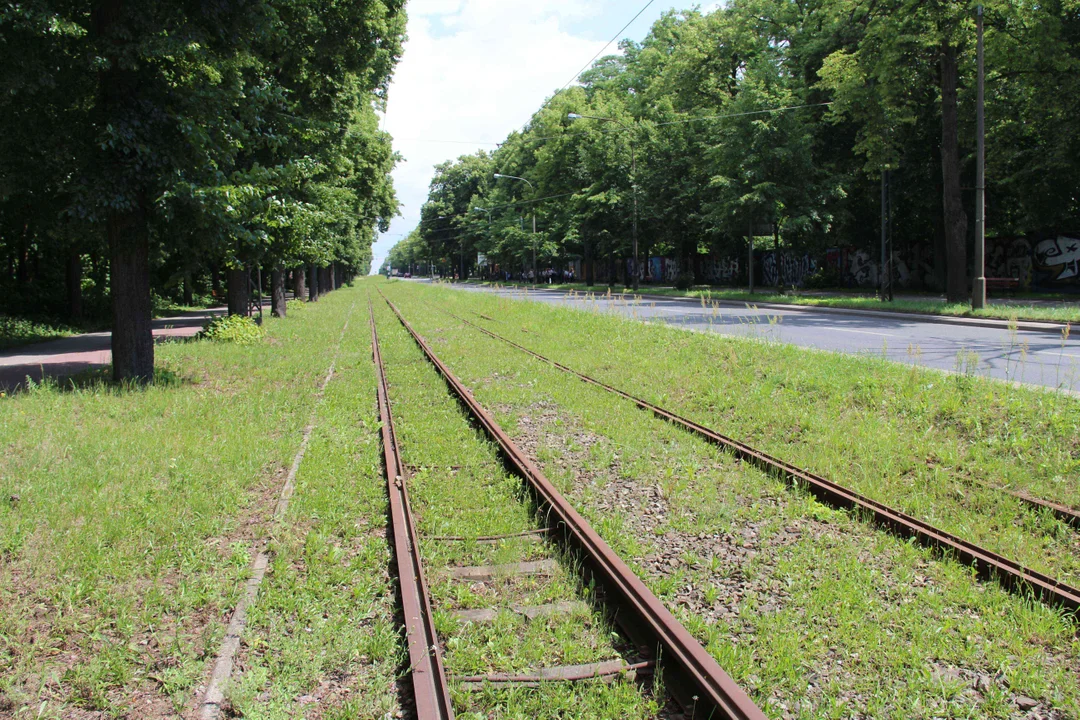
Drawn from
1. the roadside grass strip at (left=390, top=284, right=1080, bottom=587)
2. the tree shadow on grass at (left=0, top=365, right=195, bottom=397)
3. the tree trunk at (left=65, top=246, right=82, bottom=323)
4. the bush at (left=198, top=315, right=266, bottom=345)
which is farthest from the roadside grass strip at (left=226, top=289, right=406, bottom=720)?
the tree trunk at (left=65, top=246, right=82, bottom=323)

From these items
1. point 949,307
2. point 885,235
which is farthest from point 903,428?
point 885,235

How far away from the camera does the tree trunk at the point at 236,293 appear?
19391 millimetres

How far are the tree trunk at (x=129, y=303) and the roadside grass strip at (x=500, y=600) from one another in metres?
6.19

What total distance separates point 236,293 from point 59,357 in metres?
4.77

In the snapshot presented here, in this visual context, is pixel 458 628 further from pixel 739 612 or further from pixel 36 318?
pixel 36 318

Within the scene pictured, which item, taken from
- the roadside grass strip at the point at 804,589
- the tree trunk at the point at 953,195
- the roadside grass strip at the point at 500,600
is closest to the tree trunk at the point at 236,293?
the roadside grass strip at the point at 804,589

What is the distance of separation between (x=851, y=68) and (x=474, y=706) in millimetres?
27514

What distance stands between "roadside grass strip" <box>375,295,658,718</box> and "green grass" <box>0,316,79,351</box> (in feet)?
54.9

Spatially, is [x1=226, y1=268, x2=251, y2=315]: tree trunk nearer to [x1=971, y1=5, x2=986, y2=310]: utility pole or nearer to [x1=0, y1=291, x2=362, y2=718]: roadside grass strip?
[x1=0, y1=291, x2=362, y2=718]: roadside grass strip

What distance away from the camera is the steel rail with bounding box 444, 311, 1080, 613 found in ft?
13.2

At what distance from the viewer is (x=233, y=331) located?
58.0ft

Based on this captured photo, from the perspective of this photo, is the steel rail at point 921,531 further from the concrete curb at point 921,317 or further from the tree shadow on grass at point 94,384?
the tree shadow on grass at point 94,384

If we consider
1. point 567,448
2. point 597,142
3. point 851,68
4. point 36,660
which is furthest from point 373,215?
point 36,660

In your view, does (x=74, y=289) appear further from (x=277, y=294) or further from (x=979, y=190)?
(x=979, y=190)
